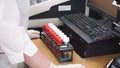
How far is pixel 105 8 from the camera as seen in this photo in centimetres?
124

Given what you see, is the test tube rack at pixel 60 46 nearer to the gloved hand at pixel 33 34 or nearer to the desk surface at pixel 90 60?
the desk surface at pixel 90 60

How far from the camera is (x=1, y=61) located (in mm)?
957

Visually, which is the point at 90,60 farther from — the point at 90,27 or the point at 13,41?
the point at 13,41

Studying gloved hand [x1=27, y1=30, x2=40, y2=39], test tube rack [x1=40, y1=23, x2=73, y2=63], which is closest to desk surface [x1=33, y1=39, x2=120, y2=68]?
test tube rack [x1=40, y1=23, x2=73, y2=63]

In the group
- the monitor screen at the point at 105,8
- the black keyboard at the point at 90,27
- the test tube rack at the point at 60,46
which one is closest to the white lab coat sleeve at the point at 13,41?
the test tube rack at the point at 60,46

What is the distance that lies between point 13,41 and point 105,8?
0.64 meters

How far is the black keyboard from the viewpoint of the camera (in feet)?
3.46

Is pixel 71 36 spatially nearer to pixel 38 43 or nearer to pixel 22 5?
pixel 38 43

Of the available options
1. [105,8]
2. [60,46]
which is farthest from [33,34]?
[105,8]

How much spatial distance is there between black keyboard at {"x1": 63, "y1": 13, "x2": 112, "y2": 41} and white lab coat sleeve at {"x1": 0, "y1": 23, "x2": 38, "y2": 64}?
0.37 metres

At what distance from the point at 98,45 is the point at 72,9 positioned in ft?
1.46

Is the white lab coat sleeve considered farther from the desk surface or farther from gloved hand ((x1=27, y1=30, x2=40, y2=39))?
gloved hand ((x1=27, y1=30, x2=40, y2=39))

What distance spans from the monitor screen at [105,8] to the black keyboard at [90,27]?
7 cm

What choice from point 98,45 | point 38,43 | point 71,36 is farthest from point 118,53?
point 38,43
